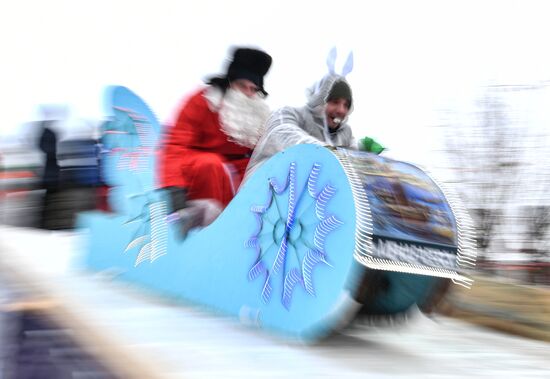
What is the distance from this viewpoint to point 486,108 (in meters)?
4.27

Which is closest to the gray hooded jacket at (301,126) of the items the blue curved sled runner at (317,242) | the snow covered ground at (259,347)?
the blue curved sled runner at (317,242)

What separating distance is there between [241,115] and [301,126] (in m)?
0.54

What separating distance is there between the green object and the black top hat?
72 cm

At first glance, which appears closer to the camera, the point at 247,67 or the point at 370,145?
the point at 370,145

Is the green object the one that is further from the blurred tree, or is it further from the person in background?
the blurred tree

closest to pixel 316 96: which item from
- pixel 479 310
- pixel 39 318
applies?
pixel 479 310

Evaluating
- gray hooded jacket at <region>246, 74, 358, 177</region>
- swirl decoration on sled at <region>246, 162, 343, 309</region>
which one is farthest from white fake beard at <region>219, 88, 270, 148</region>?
swirl decoration on sled at <region>246, 162, 343, 309</region>

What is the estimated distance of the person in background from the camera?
3666 millimetres

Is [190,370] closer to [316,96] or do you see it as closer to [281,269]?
[281,269]

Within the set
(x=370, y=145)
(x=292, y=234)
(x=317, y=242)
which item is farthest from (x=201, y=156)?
(x=317, y=242)

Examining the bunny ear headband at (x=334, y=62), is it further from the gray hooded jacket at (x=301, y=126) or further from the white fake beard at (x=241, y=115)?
the white fake beard at (x=241, y=115)

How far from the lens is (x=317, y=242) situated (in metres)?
2.66

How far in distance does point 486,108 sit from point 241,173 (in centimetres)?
146

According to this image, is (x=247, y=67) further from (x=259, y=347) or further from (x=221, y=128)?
(x=259, y=347)
